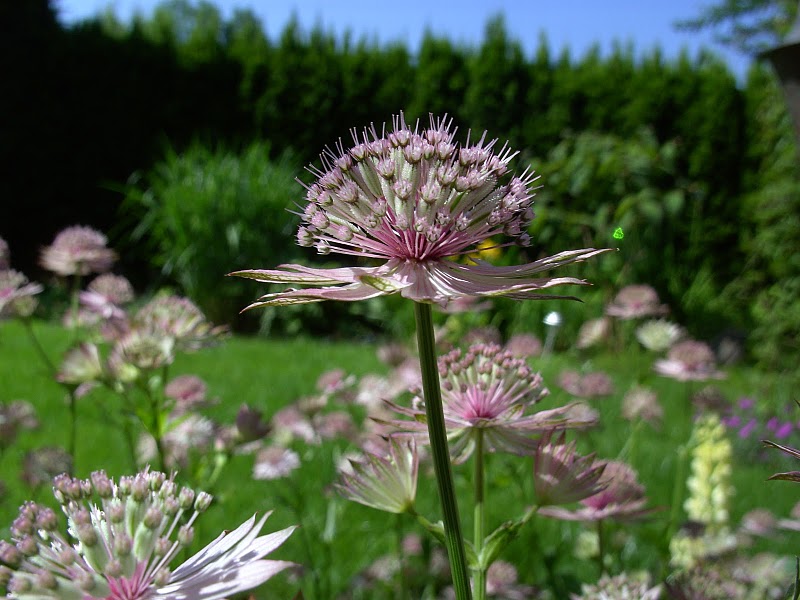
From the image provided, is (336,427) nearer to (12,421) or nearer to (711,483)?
(12,421)

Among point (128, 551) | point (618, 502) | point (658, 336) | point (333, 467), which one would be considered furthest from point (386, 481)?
point (333, 467)

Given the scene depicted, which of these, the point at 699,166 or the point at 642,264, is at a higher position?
the point at 699,166

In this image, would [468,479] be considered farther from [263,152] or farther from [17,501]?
[263,152]

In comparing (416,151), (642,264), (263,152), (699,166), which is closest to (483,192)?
(416,151)

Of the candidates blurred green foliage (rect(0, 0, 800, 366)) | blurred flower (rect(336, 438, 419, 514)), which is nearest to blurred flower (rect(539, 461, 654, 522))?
blurred flower (rect(336, 438, 419, 514))

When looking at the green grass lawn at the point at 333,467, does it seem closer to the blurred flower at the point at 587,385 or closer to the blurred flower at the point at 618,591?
the blurred flower at the point at 587,385

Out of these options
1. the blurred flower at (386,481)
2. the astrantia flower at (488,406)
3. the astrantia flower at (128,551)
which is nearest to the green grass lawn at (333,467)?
the astrantia flower at (488,406)
